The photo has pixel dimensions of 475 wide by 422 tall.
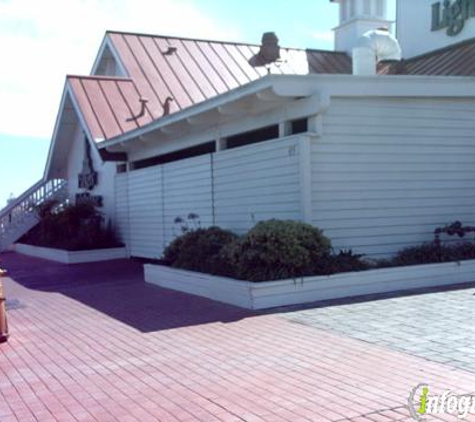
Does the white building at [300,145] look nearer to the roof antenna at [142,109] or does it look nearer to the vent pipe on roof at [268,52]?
the roof antenna at [142,109]

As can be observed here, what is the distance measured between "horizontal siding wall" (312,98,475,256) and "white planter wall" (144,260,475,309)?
43.3 inches

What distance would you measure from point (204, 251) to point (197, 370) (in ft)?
17.4

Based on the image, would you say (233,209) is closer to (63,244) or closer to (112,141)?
(112,141)

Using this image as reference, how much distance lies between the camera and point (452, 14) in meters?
19.9

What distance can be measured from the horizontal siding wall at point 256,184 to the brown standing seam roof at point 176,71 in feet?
19.2

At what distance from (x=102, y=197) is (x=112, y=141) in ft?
12.4

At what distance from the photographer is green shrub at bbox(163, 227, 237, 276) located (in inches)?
414

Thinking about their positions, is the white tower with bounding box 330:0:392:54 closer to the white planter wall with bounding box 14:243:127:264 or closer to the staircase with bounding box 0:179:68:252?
the white planter wall with bounding box 14:243:127:264

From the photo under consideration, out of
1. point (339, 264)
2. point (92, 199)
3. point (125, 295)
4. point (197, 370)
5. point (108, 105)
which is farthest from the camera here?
point (92, 199)

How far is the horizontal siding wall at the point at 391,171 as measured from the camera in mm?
10844

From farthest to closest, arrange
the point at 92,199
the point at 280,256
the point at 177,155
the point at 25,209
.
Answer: the point at 25,209 < the point at 92,199 < the point at 177,155 < the point at 280,256

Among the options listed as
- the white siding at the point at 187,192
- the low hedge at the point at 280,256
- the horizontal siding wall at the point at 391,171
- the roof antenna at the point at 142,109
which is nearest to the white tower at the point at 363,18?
the roof antenna at the point at 142,109

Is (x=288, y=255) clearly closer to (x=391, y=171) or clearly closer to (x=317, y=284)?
(x=317, y=284)

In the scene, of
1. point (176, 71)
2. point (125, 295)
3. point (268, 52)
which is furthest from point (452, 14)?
point (125, 295)
